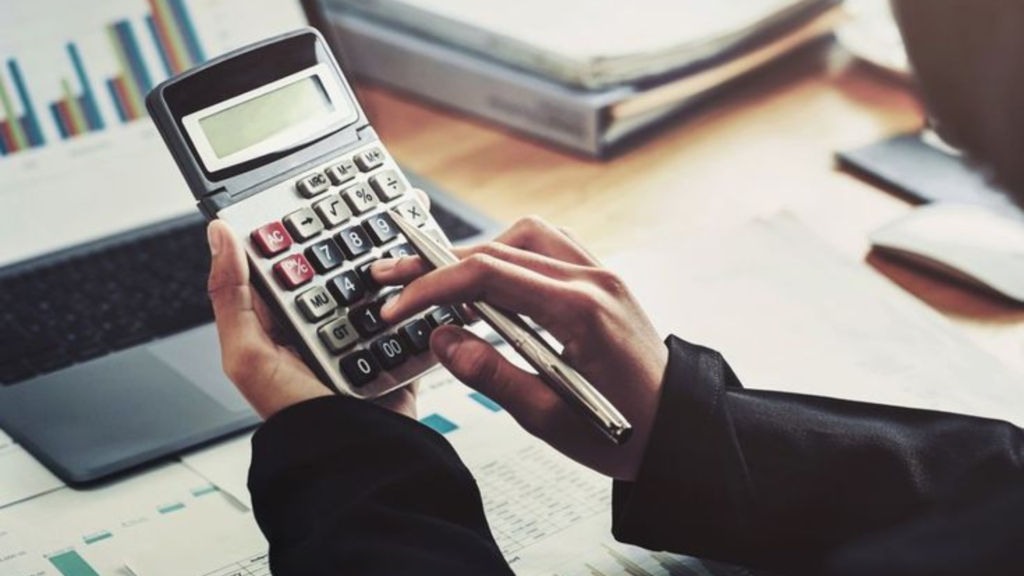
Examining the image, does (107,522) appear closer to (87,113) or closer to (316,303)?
(316,303)

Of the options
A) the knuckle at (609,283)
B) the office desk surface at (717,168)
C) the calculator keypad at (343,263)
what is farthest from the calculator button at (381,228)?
the office desk surface at (717,168)

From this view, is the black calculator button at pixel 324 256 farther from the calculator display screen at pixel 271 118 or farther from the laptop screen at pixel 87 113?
the laptop screen at pixel 87 113

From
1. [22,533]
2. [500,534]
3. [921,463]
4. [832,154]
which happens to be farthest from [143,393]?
[832,154]

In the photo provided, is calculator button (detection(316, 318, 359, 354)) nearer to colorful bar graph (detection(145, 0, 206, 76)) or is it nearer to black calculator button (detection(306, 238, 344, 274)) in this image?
black calculator button (detection(306, 238, 344, 274))

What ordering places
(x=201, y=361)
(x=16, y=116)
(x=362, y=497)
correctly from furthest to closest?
(x=16, y=116)
(x=201, y=361)
(x=362, y=497)

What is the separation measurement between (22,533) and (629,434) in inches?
11.4

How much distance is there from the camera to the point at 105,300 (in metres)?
0.81

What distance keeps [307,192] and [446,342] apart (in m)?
0.11

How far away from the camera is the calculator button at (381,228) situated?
64cm

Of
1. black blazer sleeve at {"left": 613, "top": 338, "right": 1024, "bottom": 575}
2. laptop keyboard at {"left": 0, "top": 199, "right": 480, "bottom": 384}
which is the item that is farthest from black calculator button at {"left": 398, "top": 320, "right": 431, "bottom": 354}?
laptop keyboard at {"left": 0, "top": 199, "right": 480, "bottom": 384}

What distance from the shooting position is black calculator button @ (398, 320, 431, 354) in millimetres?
619

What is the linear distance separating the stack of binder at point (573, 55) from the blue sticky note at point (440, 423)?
1.08 feet

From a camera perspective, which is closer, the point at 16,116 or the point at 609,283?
the point at 609,283

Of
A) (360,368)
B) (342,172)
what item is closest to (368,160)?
(342,172)
